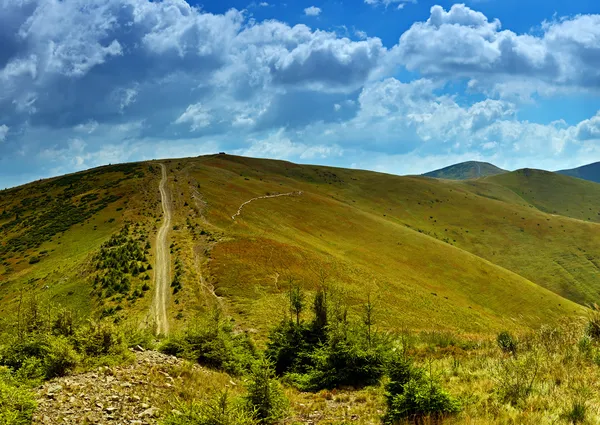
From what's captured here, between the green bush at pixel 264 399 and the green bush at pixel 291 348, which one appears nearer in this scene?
the green bush at pixel 264 399

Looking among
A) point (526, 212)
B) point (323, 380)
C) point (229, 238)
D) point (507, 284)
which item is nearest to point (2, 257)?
point (229, 238)

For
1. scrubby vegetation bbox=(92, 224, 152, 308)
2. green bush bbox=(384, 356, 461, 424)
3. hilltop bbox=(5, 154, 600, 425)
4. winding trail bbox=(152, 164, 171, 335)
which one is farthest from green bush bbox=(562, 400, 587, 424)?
scrubby vegetation bbox=(92, 224, 152, 308)

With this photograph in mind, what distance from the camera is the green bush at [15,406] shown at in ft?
29.2

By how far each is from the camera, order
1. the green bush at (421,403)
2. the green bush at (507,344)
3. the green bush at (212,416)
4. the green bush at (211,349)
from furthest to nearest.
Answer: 1. the green bush at (211,349)
2. the green bush at (507,344)
3. the green bush at (421,403)
4. the green bush at (212,416)

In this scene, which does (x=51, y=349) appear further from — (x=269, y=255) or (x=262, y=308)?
(x=269, y=255)

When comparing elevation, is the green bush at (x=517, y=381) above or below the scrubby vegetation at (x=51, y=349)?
below

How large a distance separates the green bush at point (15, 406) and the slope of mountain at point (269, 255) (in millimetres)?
18025

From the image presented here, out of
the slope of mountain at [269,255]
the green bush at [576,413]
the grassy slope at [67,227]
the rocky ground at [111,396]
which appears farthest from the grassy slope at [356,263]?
the rocky ground at [111,396]

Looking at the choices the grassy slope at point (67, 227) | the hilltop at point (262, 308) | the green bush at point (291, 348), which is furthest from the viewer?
the grassy slope at point (67, 227)

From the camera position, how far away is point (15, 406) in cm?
951

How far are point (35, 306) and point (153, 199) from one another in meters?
59.8

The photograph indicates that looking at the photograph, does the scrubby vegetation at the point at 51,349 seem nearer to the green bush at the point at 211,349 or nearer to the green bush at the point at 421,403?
the green bush at the point at 211,349

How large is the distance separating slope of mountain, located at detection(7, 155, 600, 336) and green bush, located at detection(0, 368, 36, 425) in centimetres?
1802

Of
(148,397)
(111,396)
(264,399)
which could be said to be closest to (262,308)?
(148,397)
